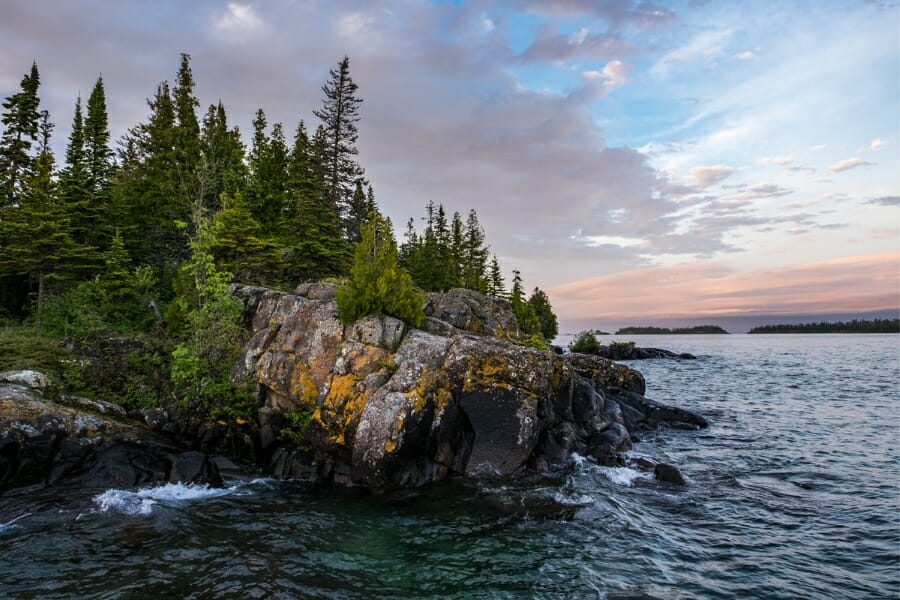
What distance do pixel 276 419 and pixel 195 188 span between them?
82.5ft

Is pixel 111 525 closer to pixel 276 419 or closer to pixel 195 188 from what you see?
pixel 276 419

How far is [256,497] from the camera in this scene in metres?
11.8

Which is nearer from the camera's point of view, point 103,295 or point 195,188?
point 103,295

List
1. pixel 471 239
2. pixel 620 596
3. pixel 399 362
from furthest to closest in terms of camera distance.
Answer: pixel 471 239
pixel 399 362
pixel 620 596

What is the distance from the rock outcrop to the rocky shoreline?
0.10 ft

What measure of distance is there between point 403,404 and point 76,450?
376 inches

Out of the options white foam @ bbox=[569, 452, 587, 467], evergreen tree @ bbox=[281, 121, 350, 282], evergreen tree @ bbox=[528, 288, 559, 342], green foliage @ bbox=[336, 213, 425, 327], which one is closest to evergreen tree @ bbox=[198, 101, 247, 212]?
evergreen tree @ bbox=[281, 121, 350, 282]

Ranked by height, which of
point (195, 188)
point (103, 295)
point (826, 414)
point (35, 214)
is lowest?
point (826, 414)

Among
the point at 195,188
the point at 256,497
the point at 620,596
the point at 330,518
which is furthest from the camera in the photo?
the point at 195,188

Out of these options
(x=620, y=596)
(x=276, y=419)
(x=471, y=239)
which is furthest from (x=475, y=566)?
(x=471, y=239)

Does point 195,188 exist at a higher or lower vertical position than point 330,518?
higher

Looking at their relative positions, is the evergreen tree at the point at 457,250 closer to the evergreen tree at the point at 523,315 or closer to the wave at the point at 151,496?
the evergreen tree at the point at 523,315

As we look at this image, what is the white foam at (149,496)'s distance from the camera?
1056 centimetres

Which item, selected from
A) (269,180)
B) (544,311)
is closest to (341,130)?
(269,180)
